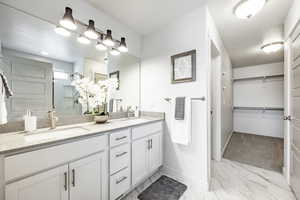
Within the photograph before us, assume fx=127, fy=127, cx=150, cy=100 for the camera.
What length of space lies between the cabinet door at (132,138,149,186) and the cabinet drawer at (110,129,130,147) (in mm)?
161

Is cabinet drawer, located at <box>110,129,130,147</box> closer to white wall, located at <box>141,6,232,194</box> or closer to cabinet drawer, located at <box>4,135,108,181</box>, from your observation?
cabinet drawer, located at <box>4,135,108,181</box>

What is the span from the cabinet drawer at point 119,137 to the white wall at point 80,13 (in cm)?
145

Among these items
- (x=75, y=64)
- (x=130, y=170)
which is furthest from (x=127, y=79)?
(x=130, y=170)

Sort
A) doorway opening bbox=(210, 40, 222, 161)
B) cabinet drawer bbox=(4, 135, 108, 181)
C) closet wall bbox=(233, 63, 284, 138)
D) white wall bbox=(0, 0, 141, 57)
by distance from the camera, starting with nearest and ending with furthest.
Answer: cabinet drawer bbox=(4, 135, 108, 181) → white wall bbox=(0, 0, 141, 57) → doorway opening bbox=(210, 40, 222, 161) → closet wall bbox=(233, 63, 284, 138)

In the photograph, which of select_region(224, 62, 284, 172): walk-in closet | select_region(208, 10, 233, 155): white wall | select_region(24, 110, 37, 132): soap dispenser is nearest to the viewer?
select_region(24, 110, 37, 132): soap dispenser

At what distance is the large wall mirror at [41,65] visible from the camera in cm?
124

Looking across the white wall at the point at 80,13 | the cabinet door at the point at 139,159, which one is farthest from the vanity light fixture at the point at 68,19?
the cabinet door at the point at 139,159

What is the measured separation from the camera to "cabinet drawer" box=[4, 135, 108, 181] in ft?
2.61

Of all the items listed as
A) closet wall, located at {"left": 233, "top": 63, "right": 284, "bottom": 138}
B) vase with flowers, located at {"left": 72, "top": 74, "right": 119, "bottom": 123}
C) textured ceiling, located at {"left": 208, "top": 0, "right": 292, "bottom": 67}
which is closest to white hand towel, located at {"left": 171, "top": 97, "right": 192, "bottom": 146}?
vase with flowers, located at {"left": 72, "top": 74, "right": 119, "bottom": 123}

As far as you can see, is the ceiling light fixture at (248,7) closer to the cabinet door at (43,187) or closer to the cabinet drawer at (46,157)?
the cabinet drawer at (46,157)

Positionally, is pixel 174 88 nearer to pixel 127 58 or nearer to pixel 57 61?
pixel 127 58

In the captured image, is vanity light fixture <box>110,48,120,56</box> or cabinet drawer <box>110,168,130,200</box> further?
vanity light fixture <box>110,48,120,56</box>

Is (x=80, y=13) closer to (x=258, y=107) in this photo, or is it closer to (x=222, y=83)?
(x=222, y=83)

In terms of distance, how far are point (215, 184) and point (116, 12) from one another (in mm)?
2864
